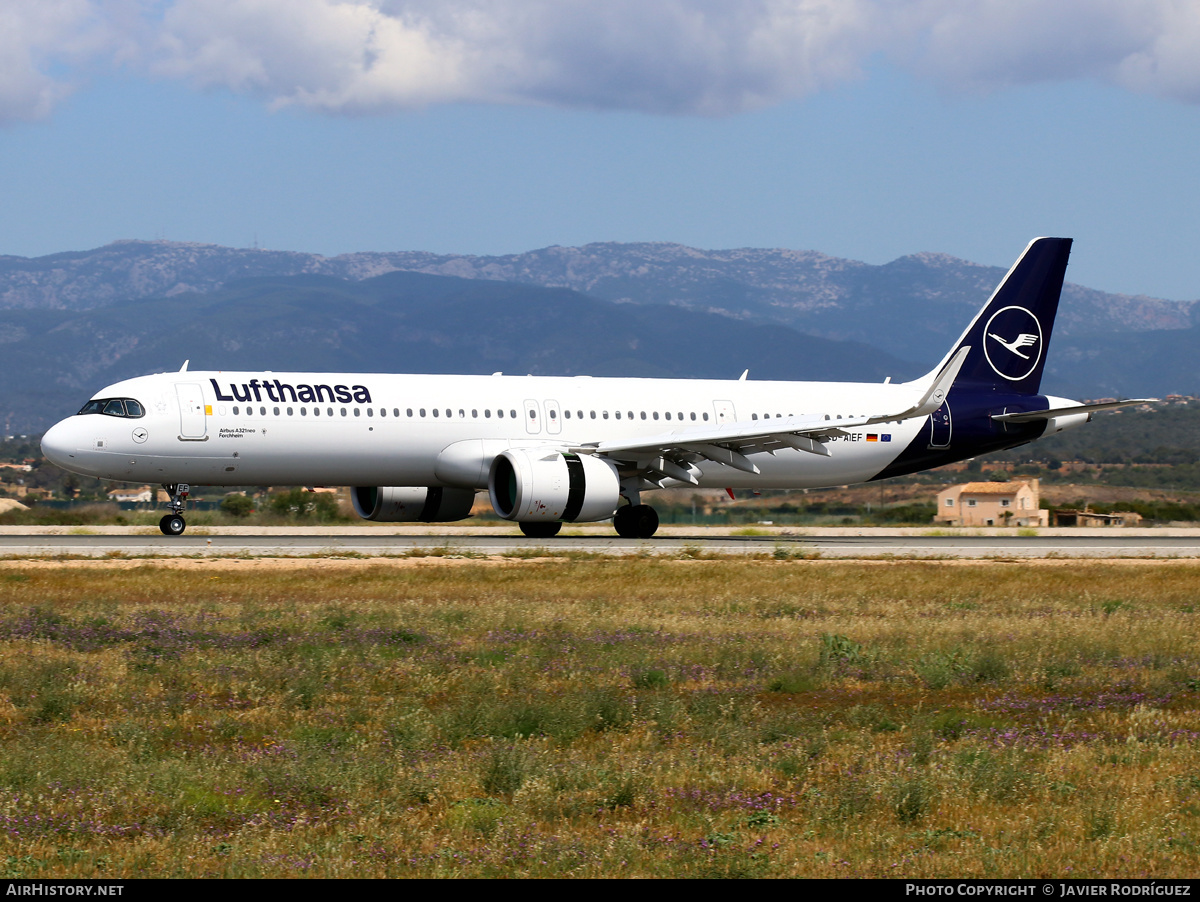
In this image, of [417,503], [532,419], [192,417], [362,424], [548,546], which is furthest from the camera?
[417,503]

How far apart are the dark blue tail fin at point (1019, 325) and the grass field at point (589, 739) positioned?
22355 millimetres

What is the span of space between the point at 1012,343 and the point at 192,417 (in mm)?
23132

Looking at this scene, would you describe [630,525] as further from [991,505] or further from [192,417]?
[991,505]

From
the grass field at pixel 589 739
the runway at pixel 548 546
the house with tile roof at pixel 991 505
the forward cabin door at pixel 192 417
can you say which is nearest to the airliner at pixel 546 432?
the forward cabin door at pixel 192 417

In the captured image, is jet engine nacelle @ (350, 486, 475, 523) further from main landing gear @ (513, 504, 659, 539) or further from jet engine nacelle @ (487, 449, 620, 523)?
jet engine nacelle @ (487, 449, 620, 523)

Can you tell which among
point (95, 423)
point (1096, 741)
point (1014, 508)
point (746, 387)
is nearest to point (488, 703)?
point (1096, 741)

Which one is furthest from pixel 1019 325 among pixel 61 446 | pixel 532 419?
pixel 61 446

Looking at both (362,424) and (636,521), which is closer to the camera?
(362,424)

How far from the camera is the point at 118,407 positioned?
107 ft

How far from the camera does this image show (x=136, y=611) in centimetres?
1766

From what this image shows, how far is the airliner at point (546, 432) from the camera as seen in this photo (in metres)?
32.8

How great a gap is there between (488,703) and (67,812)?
13.0 feet

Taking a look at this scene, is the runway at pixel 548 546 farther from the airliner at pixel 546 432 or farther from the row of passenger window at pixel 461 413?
the row of passenger window at pixel 461 413
